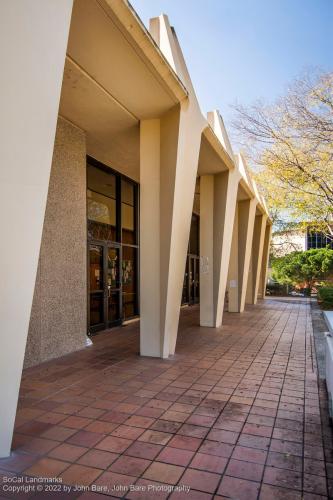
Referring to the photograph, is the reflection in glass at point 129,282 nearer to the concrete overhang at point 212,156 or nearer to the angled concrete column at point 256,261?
the concrete overhang at point 212,156

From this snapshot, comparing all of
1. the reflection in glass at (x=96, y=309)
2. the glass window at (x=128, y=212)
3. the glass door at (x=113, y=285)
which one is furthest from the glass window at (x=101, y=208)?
the reflection in glass at (x=96, y=309)

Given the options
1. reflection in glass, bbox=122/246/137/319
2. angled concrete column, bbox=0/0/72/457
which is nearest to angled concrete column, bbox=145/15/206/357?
angled concrete column, bbox=0/0/72/457

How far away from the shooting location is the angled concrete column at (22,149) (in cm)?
246

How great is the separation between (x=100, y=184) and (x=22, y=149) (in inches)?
263

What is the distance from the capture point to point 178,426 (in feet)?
11.6

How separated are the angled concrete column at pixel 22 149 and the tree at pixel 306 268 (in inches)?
870

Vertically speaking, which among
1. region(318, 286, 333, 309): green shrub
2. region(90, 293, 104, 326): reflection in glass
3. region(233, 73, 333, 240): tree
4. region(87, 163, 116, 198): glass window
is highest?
region(233, 73, 333, 240): tree

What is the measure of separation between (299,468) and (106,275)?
6566 mm

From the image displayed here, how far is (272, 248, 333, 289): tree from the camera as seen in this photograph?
22825 mm

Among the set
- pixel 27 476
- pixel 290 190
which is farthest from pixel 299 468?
pixel 290 190

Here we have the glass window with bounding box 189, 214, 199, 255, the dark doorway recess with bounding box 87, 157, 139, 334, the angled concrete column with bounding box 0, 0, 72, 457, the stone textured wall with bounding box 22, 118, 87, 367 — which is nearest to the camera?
the angled concrete column with bounding box 0, 0, 72, 457

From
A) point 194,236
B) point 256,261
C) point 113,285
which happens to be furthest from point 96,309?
point 256,261

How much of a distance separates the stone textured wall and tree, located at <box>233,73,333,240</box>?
6.97 metres

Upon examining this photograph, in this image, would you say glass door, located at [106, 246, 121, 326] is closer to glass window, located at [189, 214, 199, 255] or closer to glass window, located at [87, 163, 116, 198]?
glass window, located at [87, 163, 116, 198]
